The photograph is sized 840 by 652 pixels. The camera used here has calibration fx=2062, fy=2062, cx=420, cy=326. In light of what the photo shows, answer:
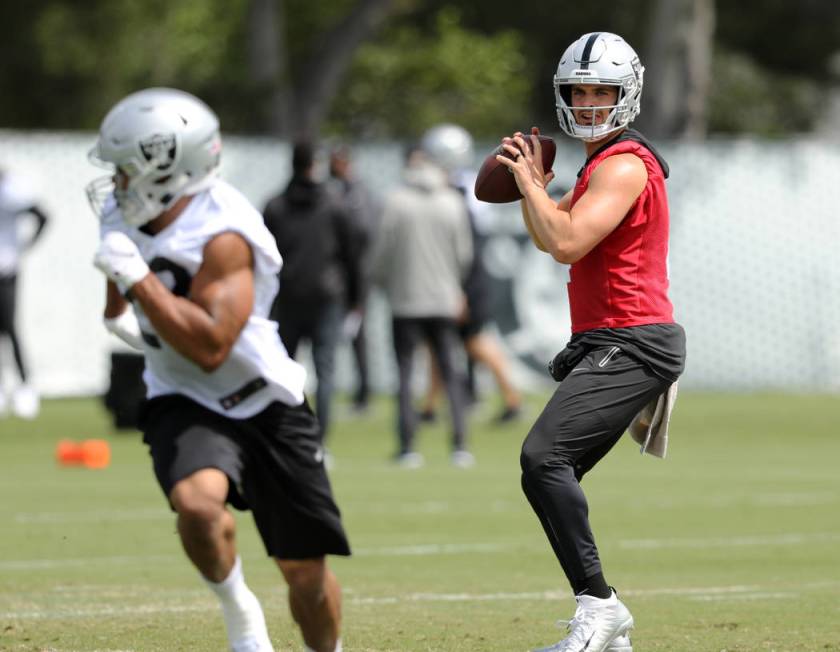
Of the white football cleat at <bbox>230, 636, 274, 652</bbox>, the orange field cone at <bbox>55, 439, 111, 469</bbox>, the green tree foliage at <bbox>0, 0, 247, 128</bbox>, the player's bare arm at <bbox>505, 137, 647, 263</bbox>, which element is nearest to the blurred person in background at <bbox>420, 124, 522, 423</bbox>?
the orange field cone at <bbox>55, 439, 111, 469</bbox>

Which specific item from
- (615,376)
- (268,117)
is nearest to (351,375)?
(268,117)

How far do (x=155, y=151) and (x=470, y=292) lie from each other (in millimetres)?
11672

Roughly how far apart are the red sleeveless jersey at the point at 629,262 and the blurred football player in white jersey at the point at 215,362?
1.23m

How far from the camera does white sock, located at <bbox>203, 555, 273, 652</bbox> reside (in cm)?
624

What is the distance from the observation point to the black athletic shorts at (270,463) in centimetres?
627

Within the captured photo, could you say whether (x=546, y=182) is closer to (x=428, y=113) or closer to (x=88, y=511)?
(x=88, y=511)

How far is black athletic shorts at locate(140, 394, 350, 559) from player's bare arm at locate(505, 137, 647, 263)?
1109 millimetres

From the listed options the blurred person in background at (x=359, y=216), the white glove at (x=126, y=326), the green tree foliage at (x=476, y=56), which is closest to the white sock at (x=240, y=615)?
the white glove at (x=126, y=326)

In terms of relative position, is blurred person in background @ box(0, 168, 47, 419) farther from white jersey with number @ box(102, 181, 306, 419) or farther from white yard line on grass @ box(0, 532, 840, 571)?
white jersey with number @ box(102, 181, 306, 419)

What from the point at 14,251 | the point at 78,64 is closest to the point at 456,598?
the point at 14,251

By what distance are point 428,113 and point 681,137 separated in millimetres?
18679

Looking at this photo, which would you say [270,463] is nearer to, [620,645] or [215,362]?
[215,362]

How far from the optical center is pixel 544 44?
4631cm

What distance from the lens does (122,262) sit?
6.13 m
